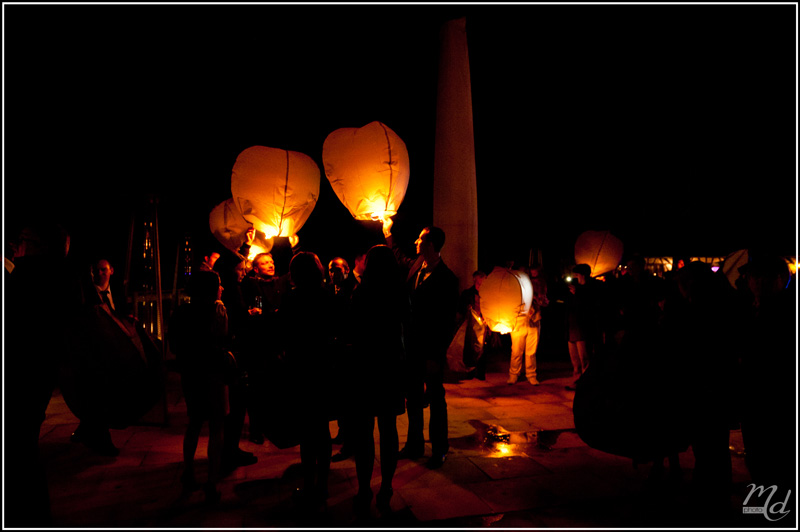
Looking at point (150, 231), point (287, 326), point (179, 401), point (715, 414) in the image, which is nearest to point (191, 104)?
point (150, 231)

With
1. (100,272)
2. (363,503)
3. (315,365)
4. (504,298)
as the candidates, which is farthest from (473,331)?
(100,272)

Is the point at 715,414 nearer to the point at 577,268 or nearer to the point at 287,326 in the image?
the point at 287,326

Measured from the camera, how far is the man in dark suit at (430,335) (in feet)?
12.7

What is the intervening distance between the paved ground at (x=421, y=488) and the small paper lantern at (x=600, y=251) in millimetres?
4477

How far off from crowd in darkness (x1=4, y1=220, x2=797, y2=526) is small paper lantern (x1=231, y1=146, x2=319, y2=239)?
1295 millimetres

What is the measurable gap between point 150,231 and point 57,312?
3.41m

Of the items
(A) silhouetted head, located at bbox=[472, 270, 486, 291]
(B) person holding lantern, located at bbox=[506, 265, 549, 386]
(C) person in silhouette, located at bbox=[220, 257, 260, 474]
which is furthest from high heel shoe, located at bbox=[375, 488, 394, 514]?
(A) silhouetted head, located at bbox=[472, 270, 486, 291]

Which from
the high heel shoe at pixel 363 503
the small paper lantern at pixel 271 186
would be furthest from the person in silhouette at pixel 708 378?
the small paper lantern at pixel 271 186

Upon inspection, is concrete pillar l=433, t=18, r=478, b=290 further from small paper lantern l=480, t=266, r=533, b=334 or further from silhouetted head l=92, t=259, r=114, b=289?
silhouetted head l=92, t=259, r=114, b=289

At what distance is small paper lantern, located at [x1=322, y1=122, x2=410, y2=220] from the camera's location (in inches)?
178

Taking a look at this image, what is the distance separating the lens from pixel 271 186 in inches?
184

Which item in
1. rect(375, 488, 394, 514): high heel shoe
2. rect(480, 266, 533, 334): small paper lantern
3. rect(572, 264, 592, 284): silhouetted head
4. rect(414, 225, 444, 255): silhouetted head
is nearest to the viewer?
rect(375, 488, 394, 514): high heel shoe

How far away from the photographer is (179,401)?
22.2ft

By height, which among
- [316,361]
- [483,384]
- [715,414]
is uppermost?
[316,361]
